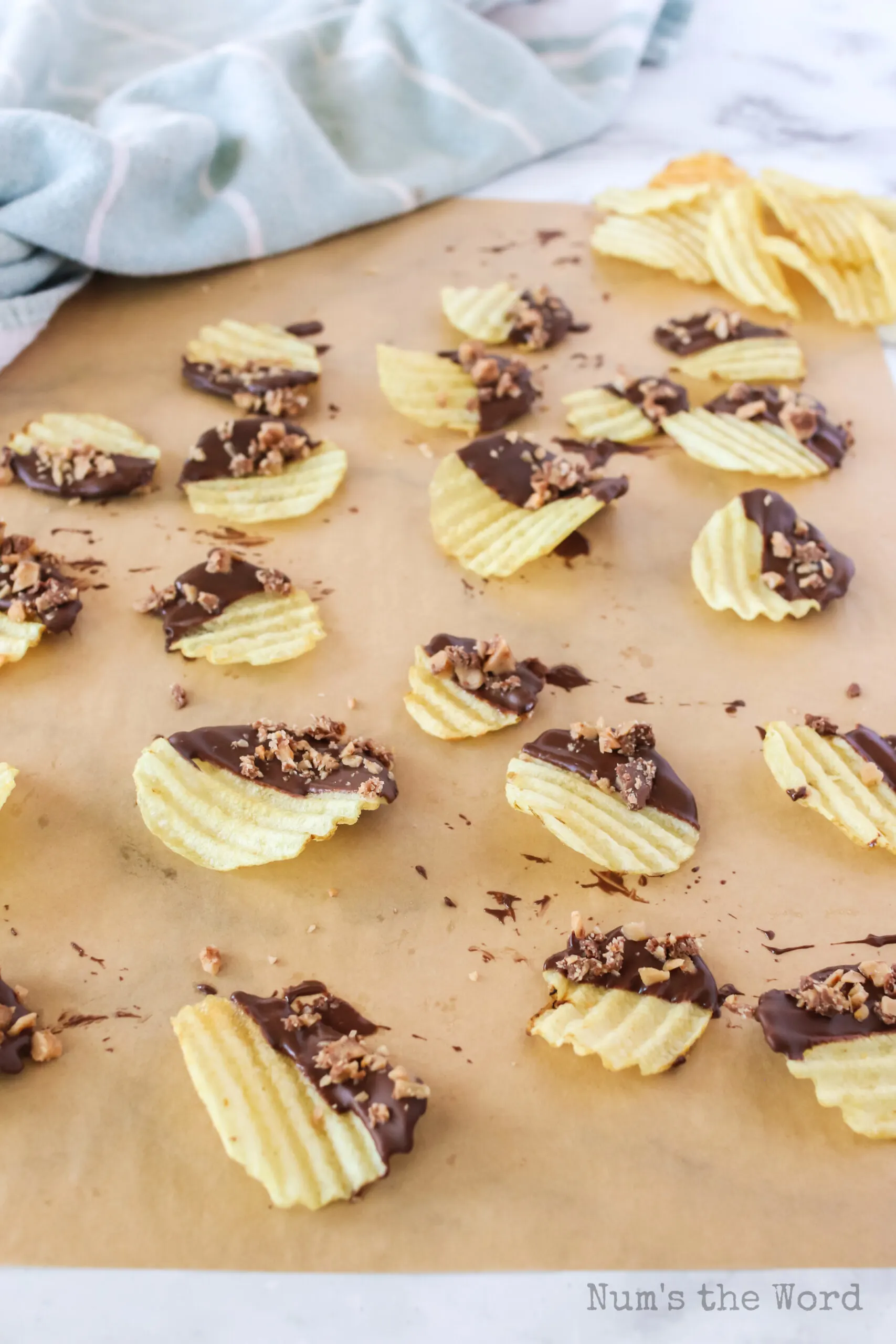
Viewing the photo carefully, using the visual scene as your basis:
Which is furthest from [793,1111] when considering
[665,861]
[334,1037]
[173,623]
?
[173,623]

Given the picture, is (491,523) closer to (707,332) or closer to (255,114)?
(707,332)

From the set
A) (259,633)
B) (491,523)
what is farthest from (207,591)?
(491,523)

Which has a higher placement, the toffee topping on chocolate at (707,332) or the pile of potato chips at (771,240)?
the pile of potato chips at (771,240)

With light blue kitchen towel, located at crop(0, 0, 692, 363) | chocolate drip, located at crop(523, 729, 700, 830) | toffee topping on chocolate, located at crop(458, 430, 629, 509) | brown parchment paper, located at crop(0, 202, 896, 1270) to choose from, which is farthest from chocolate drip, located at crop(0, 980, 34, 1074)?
light blue kitchen towel, located at crop(0, 0, 692, 363)

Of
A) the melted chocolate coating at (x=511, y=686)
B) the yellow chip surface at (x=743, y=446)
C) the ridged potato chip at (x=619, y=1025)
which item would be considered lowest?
the ridged potato chip at (x=619, y=1025)

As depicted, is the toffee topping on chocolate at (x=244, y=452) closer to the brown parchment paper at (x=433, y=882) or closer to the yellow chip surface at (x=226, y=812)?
the brown parchment paper at (x=433, y=882)

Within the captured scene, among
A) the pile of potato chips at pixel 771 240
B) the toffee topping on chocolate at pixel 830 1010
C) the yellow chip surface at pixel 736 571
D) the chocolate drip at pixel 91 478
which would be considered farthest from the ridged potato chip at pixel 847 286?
the toffee topping on chocolate at pixel 830 1010

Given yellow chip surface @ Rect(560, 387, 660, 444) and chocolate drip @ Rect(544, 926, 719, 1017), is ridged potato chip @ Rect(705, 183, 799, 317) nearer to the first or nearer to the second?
yellow chip surface @ Rect(560, 387, 660, 444)
